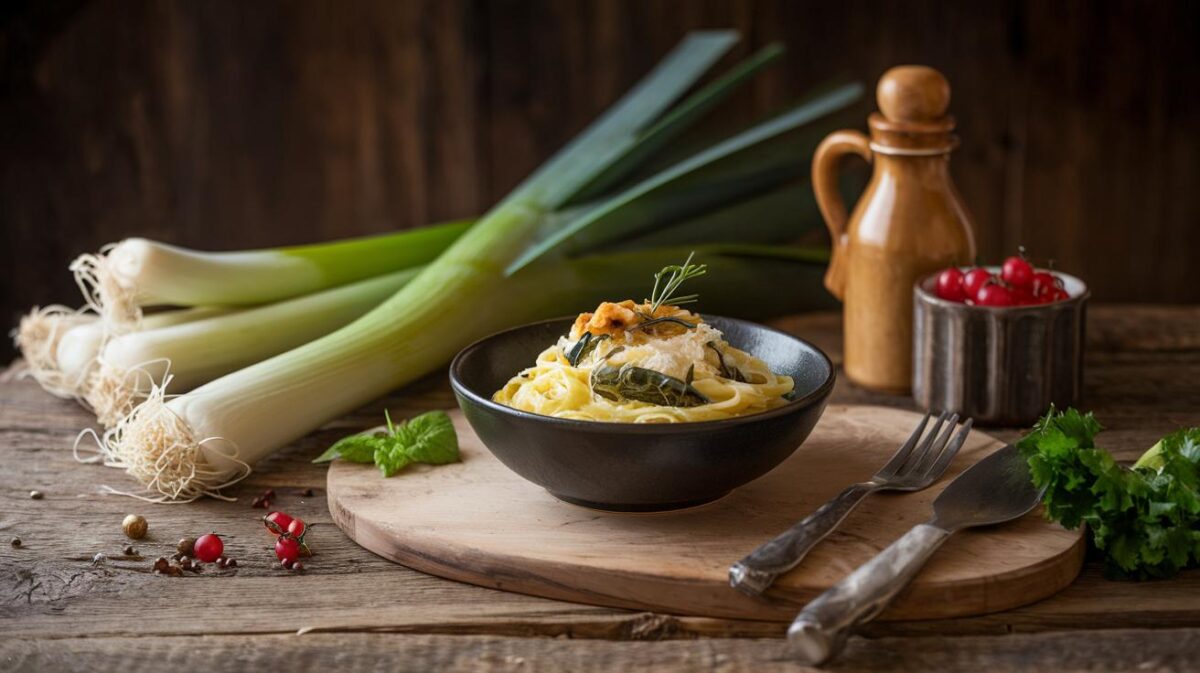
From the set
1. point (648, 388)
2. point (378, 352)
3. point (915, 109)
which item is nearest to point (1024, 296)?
point (915, 109)

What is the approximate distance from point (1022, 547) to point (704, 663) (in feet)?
1.51

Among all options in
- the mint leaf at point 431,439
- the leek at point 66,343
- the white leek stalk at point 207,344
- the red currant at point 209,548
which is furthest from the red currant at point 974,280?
the leek at point 66,343

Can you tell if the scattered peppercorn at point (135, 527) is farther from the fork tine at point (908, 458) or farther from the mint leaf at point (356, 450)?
the fork tine at point (908, 458)

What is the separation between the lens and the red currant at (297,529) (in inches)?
68.1

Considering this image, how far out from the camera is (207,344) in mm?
2248

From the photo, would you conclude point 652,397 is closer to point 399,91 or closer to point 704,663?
point 704,663

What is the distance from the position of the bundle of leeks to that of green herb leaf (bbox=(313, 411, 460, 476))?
159 millimetres

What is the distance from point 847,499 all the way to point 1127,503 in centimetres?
34

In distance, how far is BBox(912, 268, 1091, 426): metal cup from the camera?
81.9 inches

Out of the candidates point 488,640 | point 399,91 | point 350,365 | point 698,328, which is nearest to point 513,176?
point 399,91

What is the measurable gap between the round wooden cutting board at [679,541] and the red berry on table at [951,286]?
0.35 meters

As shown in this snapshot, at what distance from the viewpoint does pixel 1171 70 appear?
3.58m

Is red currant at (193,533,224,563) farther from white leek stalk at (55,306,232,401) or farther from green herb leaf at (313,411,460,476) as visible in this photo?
white leek stalk at (55,306,232,401)

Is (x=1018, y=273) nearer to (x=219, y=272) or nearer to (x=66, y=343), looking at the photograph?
(x=219, y=272)
